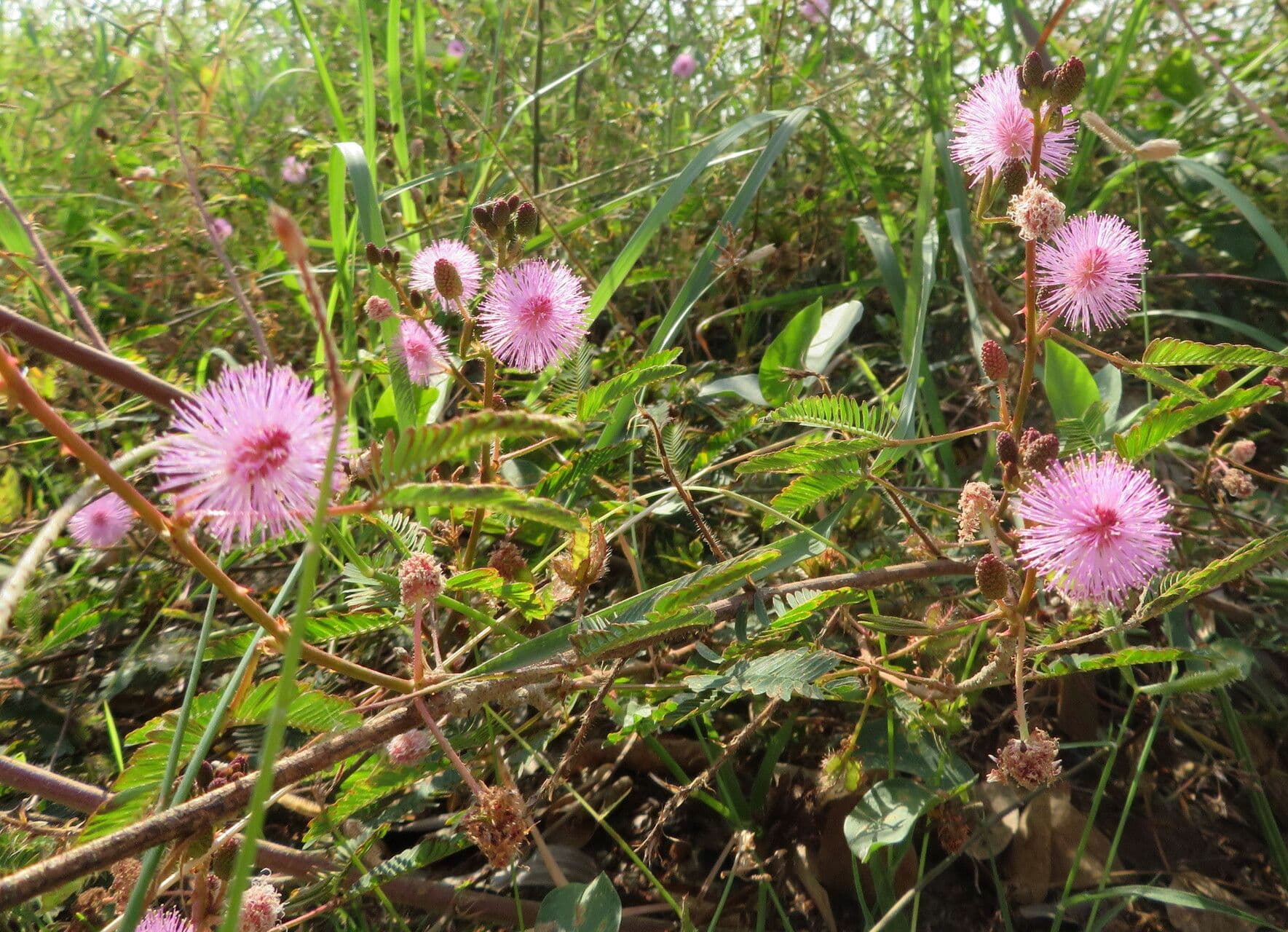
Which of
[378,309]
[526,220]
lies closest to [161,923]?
[378,309]

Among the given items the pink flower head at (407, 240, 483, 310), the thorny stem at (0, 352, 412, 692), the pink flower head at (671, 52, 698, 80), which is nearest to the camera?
Answer: the thorny stem at (0, 352, 412, 692)

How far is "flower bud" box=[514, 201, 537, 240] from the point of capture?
1116 mm

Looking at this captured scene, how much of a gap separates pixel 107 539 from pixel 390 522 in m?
0.59

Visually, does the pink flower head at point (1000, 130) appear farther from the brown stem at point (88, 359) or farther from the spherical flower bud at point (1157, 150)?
the brown stem at point (88, 359)

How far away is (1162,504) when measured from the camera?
0.86m

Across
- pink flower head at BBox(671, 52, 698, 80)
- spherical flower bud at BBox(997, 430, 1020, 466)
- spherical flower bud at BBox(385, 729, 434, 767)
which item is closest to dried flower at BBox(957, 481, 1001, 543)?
spherical flower bud at BBox(997, 430, 1020, 466)

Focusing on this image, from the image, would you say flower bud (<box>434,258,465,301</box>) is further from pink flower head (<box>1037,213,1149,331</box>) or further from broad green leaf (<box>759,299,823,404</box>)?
pink flower head (<box>1037,213,1149,331</box>)

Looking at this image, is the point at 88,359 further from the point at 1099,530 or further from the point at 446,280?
the point at 1099,530

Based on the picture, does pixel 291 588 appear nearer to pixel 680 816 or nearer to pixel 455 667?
pixel 455 667

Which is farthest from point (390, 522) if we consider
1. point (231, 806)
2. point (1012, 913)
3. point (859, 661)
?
point (1012, 913)

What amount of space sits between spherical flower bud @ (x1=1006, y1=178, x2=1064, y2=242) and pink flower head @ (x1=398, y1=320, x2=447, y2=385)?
712 millimetres

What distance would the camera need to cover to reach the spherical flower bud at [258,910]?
0.87 meters

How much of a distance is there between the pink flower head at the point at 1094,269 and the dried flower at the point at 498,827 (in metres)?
0.78

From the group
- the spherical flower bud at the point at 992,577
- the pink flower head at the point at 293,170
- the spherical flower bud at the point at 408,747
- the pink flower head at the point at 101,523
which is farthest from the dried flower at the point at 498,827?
the pink flower head at the point at 293,170
